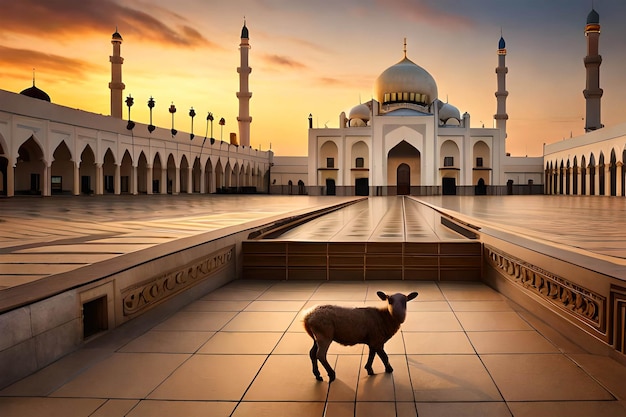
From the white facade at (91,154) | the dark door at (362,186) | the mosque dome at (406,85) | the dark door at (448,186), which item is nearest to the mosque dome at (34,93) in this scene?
the white facade at (91,154)

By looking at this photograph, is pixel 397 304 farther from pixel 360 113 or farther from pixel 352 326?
pixel 360 113

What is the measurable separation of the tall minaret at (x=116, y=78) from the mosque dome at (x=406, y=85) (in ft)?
51.7

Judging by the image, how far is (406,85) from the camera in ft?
101

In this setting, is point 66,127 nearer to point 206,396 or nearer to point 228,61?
point 228,61

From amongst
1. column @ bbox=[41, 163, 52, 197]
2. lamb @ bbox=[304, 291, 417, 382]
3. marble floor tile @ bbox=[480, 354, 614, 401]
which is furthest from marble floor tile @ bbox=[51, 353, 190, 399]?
column @ bbox=[41, 163, 52, 197]

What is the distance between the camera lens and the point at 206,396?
174cm

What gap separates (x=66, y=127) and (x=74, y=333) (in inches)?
657

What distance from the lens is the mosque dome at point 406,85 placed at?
3094cm

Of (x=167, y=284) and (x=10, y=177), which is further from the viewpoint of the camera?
(x=10, y=177)

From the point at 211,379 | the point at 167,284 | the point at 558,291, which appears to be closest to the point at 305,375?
the point at 211,379

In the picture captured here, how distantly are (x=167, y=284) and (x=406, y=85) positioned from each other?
2996 centimetres

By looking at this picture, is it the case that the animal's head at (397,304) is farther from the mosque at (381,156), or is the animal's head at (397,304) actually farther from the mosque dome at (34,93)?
the mosque dome at (34,93)

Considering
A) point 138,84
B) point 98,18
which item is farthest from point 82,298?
point 138,84

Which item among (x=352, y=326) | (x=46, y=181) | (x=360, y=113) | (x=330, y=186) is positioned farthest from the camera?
(x=360, y=113)
